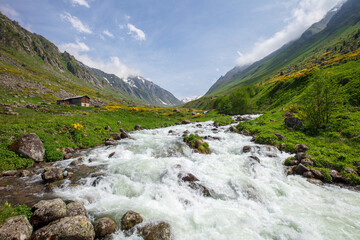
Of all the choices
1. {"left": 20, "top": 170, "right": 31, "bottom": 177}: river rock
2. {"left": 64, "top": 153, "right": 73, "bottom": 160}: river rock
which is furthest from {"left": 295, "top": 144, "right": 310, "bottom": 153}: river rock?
{"left": 20, "top": 170, "right": 31, "bottom": 177}: river rock

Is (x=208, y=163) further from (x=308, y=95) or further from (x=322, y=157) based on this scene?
(x=308, y=95)

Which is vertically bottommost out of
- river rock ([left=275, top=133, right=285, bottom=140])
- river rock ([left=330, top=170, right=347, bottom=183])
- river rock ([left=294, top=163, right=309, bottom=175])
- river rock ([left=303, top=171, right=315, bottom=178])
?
river rock ([left=330, top=170, right=347, bottom=183])

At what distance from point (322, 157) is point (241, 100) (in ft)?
177

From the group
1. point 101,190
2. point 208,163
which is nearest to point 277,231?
point 208,163

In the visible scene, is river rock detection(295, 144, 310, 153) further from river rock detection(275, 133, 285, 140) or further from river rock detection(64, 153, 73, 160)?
river rock detection(64, 153, 73, 160)

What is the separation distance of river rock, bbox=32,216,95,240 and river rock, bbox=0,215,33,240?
12.2 inches

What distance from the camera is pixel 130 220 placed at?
7.35m

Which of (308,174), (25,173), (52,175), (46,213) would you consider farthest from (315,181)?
(25,173)

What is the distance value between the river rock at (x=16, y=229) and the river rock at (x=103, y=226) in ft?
7.89

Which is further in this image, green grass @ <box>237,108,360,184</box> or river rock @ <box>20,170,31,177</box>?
green grass @ <box>237,108,360,184</box>

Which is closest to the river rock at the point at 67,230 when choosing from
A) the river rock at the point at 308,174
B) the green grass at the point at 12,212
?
the green grass at the point at 12,212

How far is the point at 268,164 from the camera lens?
14.8 meters

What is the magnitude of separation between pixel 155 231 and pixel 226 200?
510 cm

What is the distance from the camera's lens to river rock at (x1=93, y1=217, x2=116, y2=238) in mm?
6688
